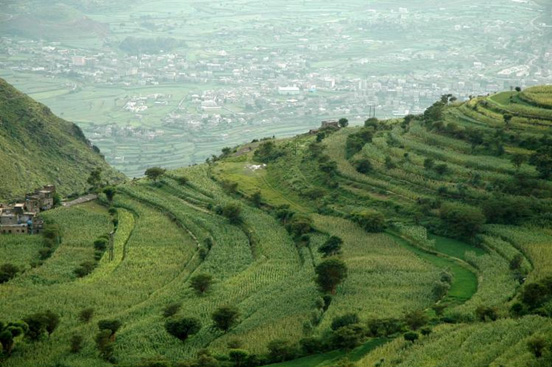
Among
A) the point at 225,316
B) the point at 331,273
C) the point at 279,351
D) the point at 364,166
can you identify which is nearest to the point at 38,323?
the point at 225,316

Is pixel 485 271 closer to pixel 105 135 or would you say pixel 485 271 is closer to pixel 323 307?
pixel 323 307

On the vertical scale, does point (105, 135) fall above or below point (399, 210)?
below

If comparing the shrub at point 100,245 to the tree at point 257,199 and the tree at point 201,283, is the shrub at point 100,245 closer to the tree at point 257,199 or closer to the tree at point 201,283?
the tree at point 201,283

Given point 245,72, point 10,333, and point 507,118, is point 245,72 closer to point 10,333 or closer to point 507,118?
point 507,118

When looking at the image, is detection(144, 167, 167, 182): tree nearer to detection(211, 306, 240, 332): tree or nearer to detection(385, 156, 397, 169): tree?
detection(385, 156, 397, 169): tree

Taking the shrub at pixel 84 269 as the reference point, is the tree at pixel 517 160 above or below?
above

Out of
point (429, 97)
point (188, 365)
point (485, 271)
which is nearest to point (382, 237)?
point (485, 271)

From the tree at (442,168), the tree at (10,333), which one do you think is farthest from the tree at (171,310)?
the tree at (442,168)
